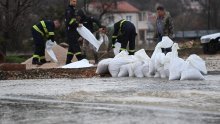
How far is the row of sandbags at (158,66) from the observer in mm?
11440

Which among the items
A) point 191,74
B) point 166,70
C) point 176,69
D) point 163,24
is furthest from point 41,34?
point 191,74

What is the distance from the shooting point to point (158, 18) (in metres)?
16.6

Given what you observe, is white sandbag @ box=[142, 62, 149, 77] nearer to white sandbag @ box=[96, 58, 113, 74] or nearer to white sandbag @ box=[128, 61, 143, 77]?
white sandbag @ box=[128, 61, 143, 77]

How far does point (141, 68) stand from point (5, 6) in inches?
945

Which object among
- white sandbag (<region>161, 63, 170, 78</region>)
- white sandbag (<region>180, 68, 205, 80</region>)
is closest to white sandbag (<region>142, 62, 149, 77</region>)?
white sandbag (<region>161, 63, 170, 78</region>)

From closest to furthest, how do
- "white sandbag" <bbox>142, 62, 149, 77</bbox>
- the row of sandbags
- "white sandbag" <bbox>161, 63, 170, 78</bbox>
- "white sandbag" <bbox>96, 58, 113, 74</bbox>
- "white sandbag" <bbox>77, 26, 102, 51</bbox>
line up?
1. the row of sandbags
2. "white sandbag" <bbox>161, 63, 170, 78</bbox>
3. "white sandbag" <bbox>142, 62, 149, 77</bbox>
4. "white sandbag" <bbox>96, 58, 113, 74</bbox>
5. "white sandbag" <bbox>77, 26, 102, 51</bbox>

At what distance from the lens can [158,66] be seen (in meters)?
12.2

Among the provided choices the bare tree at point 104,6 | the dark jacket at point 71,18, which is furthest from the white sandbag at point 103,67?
the bare tree at point 104,6

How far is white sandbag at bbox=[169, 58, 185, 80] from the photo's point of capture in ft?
37.6

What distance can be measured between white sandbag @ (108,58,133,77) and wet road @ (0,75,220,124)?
2284 millimetres

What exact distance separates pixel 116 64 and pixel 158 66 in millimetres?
1189

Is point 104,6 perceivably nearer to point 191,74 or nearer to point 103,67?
point 103,67

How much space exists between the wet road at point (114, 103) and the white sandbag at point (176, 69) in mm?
759

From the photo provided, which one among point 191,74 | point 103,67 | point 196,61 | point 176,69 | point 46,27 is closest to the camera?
point 191,74
